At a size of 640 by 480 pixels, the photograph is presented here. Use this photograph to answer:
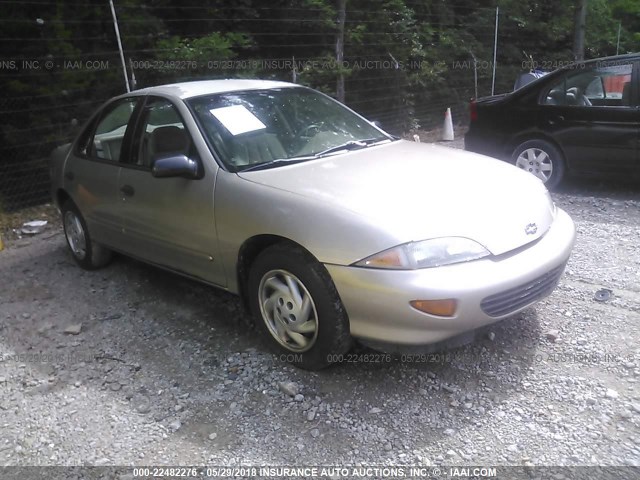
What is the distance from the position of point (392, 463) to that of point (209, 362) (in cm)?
142

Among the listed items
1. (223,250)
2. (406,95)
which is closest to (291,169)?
Result: (223,250)

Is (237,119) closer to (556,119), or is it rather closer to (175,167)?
(175,167)

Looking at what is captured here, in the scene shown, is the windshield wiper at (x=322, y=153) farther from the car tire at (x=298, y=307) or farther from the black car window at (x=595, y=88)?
the black car window at (x=595, y=88)

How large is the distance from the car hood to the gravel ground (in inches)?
30.3

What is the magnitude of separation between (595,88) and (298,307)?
16.1 ft

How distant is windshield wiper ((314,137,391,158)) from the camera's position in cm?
398

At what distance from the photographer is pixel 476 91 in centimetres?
1398

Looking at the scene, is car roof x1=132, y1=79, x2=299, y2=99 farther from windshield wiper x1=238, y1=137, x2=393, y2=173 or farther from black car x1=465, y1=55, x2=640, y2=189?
black car x1=465, y1=55, x2=640, y2=189

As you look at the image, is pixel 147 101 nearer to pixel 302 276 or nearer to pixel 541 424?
pixel 302 276

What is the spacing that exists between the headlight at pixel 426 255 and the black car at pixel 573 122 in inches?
164

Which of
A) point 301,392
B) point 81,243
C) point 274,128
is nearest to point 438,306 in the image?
point 301,392

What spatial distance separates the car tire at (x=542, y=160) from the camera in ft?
22.0

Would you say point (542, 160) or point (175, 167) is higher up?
point (175, 167)

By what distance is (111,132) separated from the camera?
16.1ft
